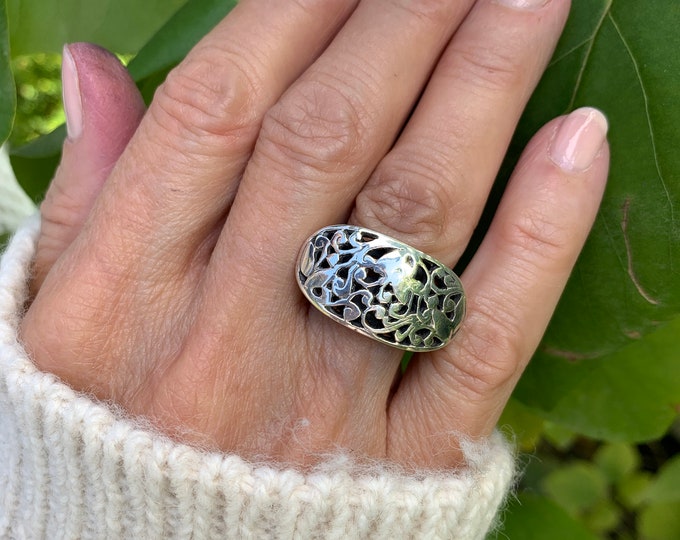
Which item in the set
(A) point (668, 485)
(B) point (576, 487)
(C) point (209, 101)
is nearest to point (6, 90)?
(C) point (209, 101)

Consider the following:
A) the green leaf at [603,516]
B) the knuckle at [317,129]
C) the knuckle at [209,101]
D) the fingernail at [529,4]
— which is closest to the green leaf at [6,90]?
the knuckle at [209,101]

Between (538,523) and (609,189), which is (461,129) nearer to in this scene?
(609,189)

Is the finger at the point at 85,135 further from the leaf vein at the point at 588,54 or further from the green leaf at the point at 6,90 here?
the leaf vein at the point at 588,54

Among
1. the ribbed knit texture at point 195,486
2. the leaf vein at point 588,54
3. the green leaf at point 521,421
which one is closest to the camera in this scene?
the ribbed knit texture at point 195,486

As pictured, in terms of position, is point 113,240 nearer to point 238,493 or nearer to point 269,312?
point 269,312


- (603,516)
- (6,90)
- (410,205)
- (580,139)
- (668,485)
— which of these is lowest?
(603,516)

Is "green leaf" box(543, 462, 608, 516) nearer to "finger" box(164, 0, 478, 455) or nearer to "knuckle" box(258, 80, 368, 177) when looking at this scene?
"finger" box(164, 0, 478, 455)
